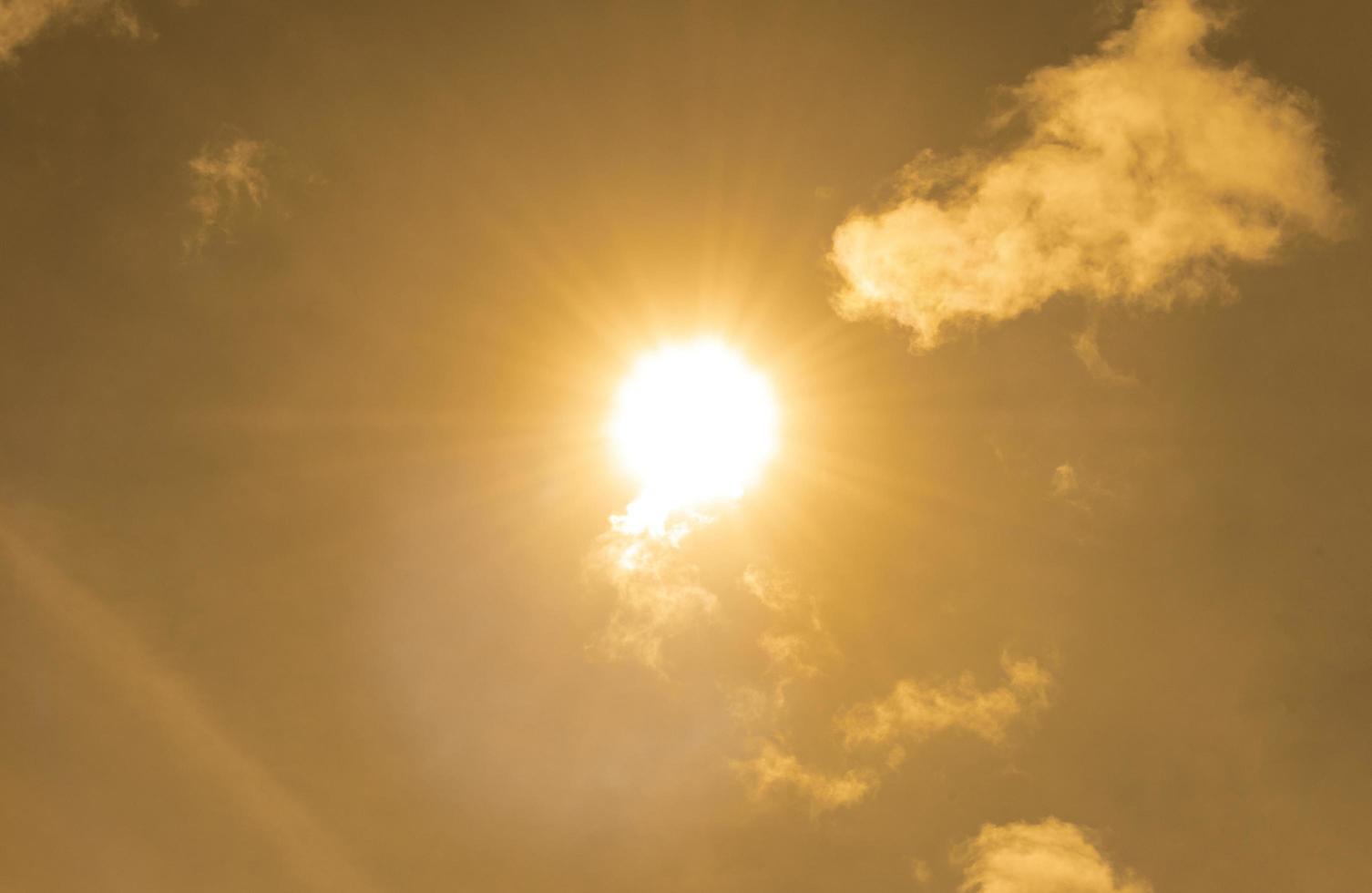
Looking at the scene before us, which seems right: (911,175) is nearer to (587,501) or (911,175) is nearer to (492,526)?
(587,501)

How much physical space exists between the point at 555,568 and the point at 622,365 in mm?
7930

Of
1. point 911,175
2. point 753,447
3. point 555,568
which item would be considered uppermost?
point 911,175

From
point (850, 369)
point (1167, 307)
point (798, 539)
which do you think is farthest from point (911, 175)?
point (798, 539)

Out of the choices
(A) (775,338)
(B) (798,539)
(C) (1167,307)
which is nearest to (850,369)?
(A) (775,338)

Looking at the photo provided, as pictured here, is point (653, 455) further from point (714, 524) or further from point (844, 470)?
point (844, 470)

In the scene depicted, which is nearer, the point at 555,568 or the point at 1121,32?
the point at 1121,32

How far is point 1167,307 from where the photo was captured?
119ft

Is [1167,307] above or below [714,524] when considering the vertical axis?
above

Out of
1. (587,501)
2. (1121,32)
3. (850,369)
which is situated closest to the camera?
(1121,32)

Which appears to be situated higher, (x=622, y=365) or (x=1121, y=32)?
(x=1121, y=32)

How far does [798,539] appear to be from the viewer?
39.4 metres

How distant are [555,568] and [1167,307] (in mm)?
23035

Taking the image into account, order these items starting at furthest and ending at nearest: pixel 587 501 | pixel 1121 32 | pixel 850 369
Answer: pixel 587 501 → pixel 850 369 → pixel 1121 32

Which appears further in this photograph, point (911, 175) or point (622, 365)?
point (622, 365)
